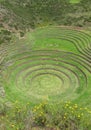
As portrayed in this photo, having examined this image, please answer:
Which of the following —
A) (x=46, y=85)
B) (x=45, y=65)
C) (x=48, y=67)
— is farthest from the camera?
(x=45, y=65)

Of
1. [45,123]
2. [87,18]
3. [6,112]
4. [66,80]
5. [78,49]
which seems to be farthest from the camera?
[87,18]

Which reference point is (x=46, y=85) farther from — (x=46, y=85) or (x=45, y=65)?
(x=45, y=65)

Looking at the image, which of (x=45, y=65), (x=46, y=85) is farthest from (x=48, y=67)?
(x=46, y=85)

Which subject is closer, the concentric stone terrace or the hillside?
the hillside

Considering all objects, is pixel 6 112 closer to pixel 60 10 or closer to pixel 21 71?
pixel 21 71

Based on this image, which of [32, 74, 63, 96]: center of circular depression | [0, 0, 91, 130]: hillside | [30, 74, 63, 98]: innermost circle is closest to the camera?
[0, 0, 91, 130]: hillside

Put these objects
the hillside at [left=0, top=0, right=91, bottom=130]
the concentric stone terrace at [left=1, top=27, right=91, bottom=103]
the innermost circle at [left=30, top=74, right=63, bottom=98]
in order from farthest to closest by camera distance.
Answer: the innermost circle at [left=30, top=74, right=63, bottom=98] < the concentric stone terrace at [left=1, top=27, right=91, bottom=103] < the hillside at [left=0, top=0, right=91, bottom=130]

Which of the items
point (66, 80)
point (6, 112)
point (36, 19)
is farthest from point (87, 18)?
point (6, 112)

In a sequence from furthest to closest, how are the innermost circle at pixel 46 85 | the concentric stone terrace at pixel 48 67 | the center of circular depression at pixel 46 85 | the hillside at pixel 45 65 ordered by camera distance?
the center of circular depression at pixel 46 85, the innermost circle at pixel 46 85, the concentric stone terrace at pixel 48 67, the hillside at pixel 45 65
